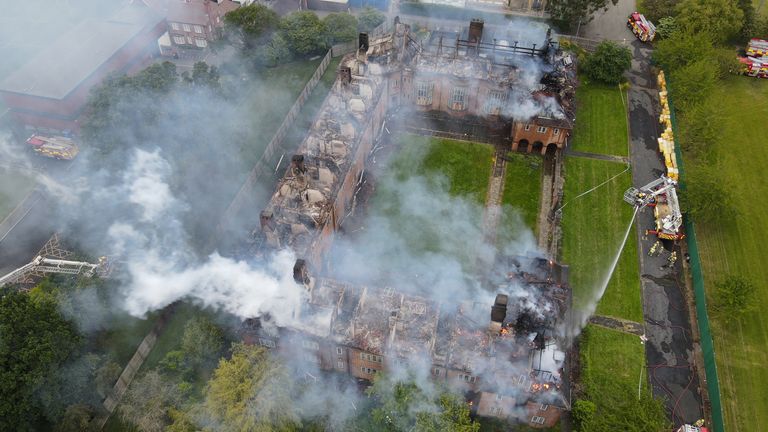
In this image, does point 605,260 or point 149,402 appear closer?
point 149,402

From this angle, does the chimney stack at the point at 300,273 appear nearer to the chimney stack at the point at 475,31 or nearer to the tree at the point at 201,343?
the tree at the point at 201,343

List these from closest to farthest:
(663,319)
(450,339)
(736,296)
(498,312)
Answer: (498,312) → (450,339) → (736,296) → (663,319)

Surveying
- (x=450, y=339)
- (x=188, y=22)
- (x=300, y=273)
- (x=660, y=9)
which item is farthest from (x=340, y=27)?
(x=450, y=339)

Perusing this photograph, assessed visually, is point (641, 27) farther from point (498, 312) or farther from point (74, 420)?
point (74, 420)

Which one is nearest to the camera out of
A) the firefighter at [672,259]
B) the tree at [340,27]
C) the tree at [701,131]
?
the firefighter at [672,259]

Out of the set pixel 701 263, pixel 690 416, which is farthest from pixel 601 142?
pixel 690 416

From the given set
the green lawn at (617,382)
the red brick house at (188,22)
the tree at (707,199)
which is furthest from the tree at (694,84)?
the red brick house at (188,22)

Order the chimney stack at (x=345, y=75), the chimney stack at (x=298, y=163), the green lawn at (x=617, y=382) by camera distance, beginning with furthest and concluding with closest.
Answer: the chimney stack at (x=345, y=75), the chimney stack at (x=298, y=163), the green lawn at (x=617, y=382)
